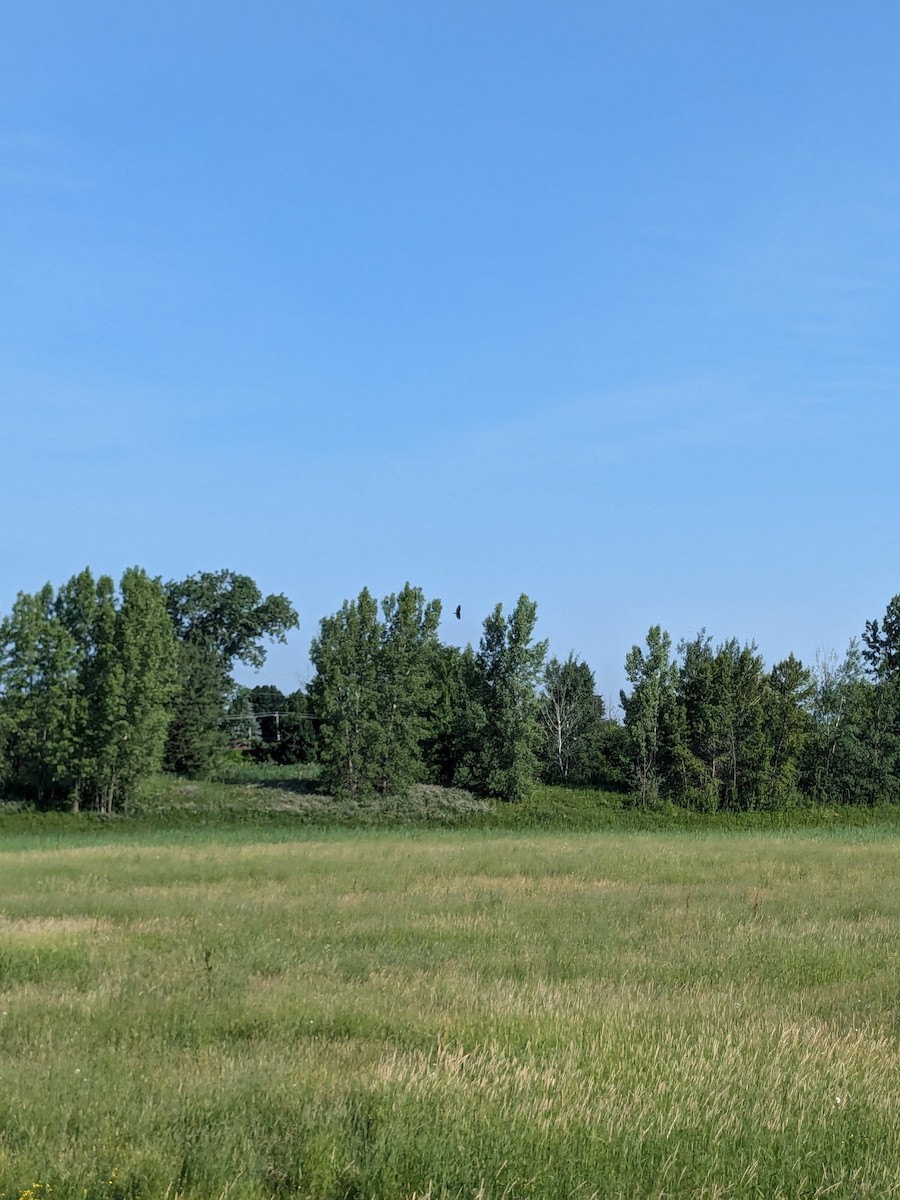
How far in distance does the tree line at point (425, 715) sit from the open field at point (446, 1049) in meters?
46.1

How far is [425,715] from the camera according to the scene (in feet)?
284

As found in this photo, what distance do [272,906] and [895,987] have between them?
37.1 feet

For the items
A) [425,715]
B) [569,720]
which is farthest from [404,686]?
[569,720]

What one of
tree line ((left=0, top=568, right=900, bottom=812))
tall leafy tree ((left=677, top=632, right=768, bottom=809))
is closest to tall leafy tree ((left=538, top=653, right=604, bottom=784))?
tree line ((left=0, top=568, right=900, bottom=812))

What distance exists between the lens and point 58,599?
234 ft

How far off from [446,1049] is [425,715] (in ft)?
257

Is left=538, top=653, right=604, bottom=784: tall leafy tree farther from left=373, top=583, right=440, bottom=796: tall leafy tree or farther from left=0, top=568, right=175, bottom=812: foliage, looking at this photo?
left=0, top=568, right=175, bottom=812: foliage

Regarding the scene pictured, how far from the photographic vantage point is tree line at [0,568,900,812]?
212ft

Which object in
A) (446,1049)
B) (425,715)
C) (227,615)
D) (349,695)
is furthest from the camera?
(227,615)

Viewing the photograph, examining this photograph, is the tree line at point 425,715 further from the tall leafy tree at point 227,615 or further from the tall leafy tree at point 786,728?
the tall leafy tree at point 227,615

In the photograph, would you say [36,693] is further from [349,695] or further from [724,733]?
[724,733]

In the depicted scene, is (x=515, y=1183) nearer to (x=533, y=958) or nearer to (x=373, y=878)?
(x=533, y=958)

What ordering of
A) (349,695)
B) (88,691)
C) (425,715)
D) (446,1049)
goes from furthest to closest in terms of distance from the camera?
(425,715) → (349,695) → (88,691) → (446,1049)

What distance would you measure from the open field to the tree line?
46.1 meters
